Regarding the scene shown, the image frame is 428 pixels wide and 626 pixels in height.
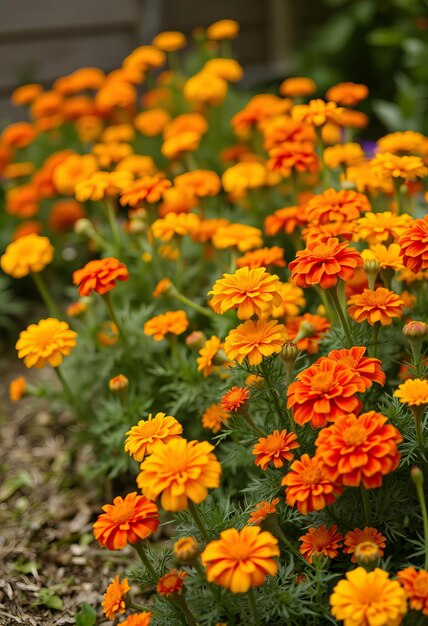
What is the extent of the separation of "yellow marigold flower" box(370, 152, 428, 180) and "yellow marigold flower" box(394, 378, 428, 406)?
0.61m

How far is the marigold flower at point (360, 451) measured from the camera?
113 cm

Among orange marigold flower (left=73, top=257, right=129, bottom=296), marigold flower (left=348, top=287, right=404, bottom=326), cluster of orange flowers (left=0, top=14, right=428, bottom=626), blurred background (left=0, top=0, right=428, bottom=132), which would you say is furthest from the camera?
blurred background (left=0, top=0, right=428, bottom=132)

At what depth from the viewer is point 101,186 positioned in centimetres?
197

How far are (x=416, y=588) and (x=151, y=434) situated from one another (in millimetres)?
497

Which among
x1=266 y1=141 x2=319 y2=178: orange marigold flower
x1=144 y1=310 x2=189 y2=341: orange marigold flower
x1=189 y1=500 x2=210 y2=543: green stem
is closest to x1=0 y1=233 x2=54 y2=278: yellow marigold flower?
x1=144 y1=310 x2=189 y2=341: orange marigold flower

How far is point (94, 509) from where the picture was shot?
86.4 inches

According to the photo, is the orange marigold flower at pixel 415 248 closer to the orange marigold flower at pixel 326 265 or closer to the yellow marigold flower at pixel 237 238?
the orange marigold flower at pixel 326 265

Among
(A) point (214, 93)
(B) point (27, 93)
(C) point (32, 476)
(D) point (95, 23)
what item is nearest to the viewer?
(C) point (32, 476)

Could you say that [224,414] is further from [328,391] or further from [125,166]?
[125,166]

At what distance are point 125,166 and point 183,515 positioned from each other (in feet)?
4.25

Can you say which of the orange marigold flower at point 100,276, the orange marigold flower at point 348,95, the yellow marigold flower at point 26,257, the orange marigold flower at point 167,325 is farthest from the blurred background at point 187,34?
the orange marigold flower at point 100,276

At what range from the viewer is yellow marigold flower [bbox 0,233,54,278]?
2037 mm

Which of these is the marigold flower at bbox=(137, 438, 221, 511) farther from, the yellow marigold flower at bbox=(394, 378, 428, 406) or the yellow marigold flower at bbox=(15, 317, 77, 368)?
the yellow marigold flower at bbox=(15, 317, 77, 368)

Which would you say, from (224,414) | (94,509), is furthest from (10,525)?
(224,414)
